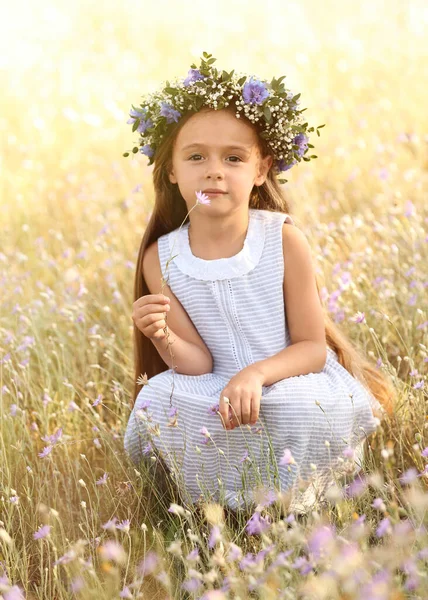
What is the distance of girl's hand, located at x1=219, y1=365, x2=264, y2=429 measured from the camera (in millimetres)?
2746

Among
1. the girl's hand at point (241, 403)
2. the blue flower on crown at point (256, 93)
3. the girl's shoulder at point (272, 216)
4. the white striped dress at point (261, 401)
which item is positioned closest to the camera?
the girl's hand at point (241, 403)

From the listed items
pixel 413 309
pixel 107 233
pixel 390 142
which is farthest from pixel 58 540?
pixel 390 142

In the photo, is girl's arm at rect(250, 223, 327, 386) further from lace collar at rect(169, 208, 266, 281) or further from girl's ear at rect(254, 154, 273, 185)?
girl's ear at rect(254, 154, 273, 185)

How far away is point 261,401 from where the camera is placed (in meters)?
2.87

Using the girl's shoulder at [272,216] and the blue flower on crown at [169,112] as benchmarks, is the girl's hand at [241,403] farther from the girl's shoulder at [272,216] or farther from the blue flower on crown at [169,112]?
the blue flower on crown at [169,112]

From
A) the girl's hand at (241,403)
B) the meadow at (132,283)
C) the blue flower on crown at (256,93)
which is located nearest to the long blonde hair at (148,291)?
the meadow at (132,283)

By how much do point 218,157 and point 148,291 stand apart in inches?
26.5

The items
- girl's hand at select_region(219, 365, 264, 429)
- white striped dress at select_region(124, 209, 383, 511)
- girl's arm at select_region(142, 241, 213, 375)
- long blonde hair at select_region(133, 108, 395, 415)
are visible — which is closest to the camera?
girl's hand at select_region(219, 365, 264, 429)

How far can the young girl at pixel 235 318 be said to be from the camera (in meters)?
2.88

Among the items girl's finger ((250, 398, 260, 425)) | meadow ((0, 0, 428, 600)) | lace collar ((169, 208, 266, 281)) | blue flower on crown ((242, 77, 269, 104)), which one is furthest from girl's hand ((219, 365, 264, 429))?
blue flower on crown ((242, 77, 269, 104))

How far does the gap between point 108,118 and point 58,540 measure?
5.47 m

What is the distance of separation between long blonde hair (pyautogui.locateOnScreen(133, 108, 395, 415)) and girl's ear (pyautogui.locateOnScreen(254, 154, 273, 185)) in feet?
0.17

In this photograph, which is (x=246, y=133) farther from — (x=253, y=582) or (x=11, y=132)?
(x=11, y=132)

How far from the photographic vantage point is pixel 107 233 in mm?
5199
